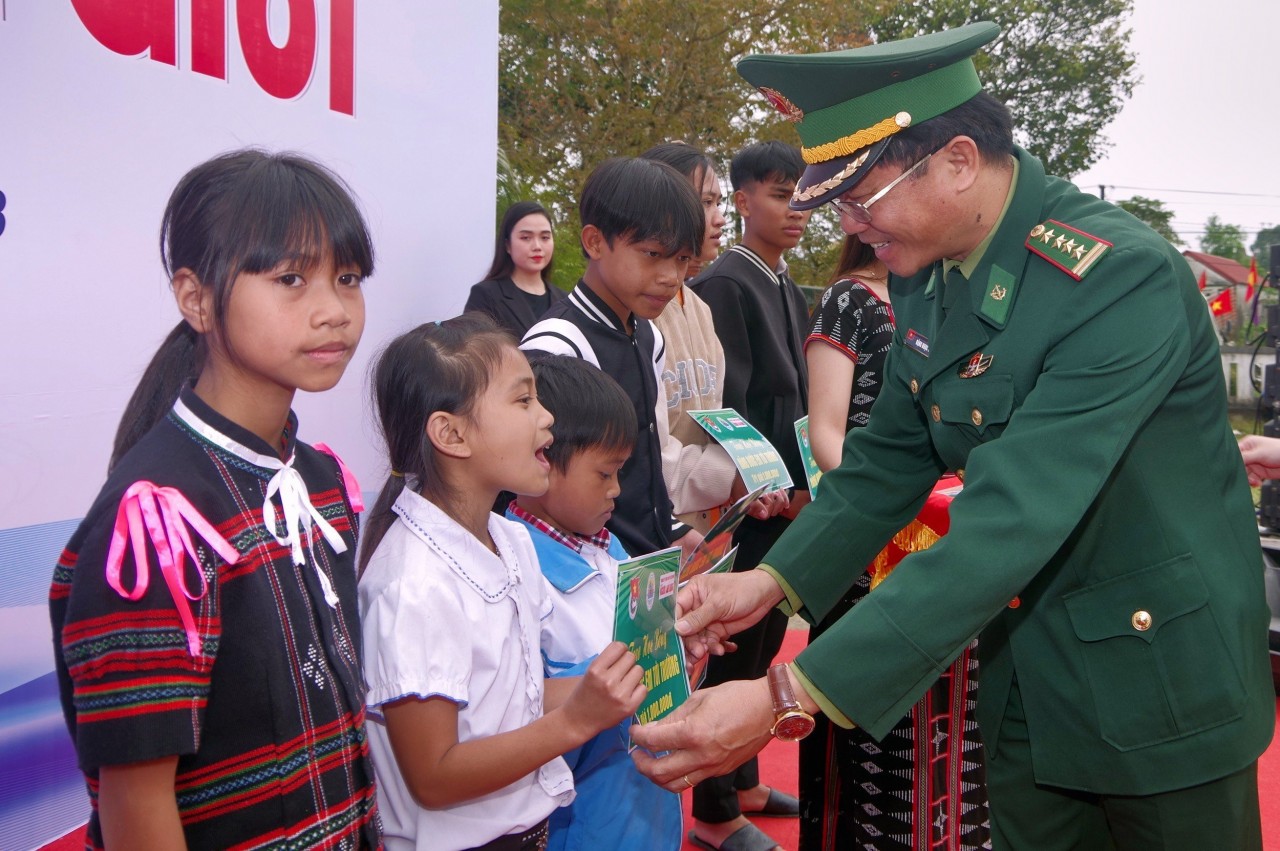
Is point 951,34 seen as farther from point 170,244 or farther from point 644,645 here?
point 170,244

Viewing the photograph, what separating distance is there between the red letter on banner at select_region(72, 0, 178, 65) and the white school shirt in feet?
4.31

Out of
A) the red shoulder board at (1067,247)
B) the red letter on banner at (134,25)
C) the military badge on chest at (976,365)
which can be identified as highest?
the red letter on banner at (134,25)

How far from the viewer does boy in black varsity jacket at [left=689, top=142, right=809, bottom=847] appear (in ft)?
9.92

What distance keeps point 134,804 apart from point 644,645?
2.30 ft

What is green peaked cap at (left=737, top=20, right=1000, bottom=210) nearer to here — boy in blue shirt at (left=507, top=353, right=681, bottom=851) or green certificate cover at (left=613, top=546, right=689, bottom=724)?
boy in blue shirt at (left=507, top=353, right=681, bottom=851)

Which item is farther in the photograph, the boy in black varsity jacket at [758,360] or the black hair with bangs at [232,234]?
the boy in black varsity jacket at [758,360]

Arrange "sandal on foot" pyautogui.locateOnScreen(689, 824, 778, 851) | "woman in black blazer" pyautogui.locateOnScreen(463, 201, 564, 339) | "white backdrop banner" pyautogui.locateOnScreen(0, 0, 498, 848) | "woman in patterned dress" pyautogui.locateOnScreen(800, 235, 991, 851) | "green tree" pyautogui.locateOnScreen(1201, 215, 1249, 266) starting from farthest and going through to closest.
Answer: "green tree" pyautogui.locateOnScreen(1201, 215, 1249, 266), "woman in black blazer" pyautogui.locateOnScreen(463, 201, 564, 339), "sandal on foot" pyautogui.locateOnScreen(689, 824, 778, 851), "woman in patterned dress" pyautogui.locateOnScreen(800, 235, 991, 851), "white backdrop banner" pyautogui.locateOnScreen(0, 0, 498, 848)

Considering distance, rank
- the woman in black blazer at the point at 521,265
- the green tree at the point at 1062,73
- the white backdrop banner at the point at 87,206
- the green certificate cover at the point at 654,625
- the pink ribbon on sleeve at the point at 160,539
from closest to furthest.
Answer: the pink ribbon on sleeve at the point at 160,539 < the green certificate cover at the point at 654,625 < the white backdrop banner at the point at 87,206 < the woman in black blazer at the point at 521,265 < the green tree at the point at 1062,73

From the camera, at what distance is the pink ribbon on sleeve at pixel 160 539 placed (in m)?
1.12

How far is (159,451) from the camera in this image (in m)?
1.23

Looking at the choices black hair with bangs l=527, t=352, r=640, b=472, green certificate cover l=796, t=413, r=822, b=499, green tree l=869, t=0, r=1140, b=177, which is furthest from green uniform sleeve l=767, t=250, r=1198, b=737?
green tree l=869, t=0, r=1140, b=177

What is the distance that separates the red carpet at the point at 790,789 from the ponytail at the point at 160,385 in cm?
176

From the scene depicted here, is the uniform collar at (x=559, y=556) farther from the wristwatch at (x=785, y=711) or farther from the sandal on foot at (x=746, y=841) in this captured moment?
the sandal on foot at (x=746, y=841)

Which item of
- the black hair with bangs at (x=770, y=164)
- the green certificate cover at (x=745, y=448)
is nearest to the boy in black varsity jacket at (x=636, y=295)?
the green certificate cover at (x=745, y=448)
